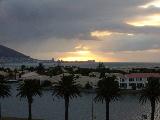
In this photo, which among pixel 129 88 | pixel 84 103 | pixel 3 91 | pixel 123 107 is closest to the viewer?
pixel 3 91

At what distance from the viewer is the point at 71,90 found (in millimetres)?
71375

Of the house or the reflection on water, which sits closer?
the reflection on water

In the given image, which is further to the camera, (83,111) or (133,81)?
(133,81)

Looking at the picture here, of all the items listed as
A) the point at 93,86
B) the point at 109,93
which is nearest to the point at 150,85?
the point at 109,93

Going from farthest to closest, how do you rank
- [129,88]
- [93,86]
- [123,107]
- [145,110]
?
[93,86], [129,88], [123,107], [145,110]

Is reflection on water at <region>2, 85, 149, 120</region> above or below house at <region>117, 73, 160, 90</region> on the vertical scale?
below

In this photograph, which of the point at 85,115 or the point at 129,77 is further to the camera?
the point at 129,77

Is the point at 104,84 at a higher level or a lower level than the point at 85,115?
higher

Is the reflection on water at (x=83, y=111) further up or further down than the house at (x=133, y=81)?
further down

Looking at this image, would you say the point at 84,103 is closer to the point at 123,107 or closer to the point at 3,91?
the point at 123,107

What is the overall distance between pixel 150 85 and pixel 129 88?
10628cm

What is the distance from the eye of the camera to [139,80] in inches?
6826

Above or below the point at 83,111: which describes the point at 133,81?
above

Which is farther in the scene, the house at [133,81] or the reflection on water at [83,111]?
the house at [133,81]
